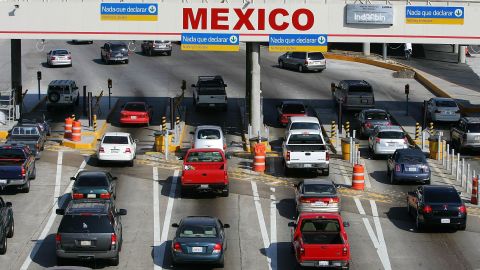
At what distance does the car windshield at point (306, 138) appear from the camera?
149 ft

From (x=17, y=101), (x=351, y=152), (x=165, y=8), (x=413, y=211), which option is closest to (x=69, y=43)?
(x=17, y=101)

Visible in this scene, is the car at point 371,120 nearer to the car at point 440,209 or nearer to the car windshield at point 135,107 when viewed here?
the car windshield at point 135,107

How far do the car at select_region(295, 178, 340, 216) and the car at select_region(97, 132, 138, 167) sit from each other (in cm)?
1096

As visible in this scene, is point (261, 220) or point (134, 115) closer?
point (261, 220)

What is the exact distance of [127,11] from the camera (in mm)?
52094

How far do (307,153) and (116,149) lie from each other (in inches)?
337

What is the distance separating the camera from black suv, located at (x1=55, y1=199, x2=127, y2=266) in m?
31.5

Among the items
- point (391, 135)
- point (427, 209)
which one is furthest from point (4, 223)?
point (391, 135)

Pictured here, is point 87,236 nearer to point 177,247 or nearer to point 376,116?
point 177,247

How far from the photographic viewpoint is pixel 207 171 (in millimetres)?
40562

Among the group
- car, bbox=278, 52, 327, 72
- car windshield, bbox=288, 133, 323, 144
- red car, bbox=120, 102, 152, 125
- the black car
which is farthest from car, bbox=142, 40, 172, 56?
the black car

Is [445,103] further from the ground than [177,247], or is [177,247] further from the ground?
[445,103]

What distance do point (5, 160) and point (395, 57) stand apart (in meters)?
54.4

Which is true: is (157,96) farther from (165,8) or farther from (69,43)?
(69,43)
